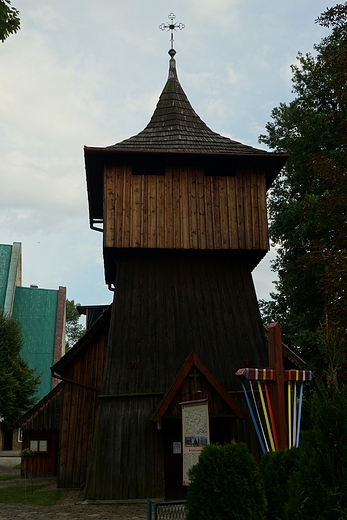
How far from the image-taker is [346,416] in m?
5.04

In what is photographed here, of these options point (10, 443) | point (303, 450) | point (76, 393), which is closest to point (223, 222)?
point (76, 393)

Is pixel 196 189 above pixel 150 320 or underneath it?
above

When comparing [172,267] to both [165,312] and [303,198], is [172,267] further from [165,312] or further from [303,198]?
[303,198]

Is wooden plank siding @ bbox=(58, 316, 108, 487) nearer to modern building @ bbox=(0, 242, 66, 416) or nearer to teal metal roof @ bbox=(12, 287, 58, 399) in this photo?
modern building @ bbox=(0, 242, 66, 416)

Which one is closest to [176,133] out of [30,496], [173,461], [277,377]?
[277,377]

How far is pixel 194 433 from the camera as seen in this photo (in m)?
10.7

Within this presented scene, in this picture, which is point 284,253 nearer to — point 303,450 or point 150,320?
point 150,320

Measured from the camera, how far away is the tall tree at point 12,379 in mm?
25375

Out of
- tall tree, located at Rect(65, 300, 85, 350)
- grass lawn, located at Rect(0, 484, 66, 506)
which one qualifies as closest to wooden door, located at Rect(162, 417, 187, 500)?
grass lawn, located at Rect(0, 484, 66, 506)

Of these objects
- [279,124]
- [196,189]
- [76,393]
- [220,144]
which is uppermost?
[279,124]

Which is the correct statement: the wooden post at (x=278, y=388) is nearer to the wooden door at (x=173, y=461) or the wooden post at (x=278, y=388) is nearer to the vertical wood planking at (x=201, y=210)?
the wooden door at (x=173, y=461)

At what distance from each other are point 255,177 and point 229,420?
24.5 feet

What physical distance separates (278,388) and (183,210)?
7042 mm

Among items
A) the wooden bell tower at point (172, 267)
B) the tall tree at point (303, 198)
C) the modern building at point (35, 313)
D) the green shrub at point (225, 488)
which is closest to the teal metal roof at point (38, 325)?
the modern building at point (35, 313)
